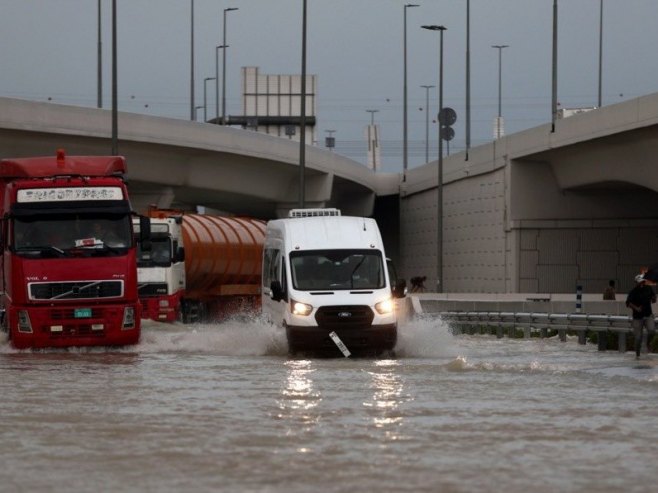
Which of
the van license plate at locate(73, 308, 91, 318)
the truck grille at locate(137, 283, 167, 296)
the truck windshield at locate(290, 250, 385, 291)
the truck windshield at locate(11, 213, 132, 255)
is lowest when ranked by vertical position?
the van license plate at locate(73, 308, 91, 318)

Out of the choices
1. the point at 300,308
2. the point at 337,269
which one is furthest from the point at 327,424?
the point at 337,269

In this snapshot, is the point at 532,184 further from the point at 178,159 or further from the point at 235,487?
the point at 235,487

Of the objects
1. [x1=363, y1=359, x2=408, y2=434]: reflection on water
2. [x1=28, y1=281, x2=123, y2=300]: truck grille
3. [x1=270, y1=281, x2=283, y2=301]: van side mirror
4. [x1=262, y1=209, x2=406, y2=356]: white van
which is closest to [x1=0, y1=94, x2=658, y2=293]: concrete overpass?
[x1=262, y1=209, x2=406, y2=356]: white van

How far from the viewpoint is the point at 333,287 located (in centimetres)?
2783

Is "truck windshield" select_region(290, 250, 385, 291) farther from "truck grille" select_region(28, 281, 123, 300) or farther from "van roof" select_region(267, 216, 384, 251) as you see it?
"truck grille" select_region(28, 281, 123, 300)

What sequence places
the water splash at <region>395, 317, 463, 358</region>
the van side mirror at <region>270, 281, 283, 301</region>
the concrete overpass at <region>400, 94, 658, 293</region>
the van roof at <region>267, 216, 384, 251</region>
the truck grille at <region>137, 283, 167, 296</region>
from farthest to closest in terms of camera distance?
the concrete overpass at <region>400, 94, 658, 293</region>, the truck grille at <region>137, 283, 167, 296</region>, the water splash at <region>395, 317, 463, 358</region>, the van roof at <region>267, 216, 384, 251</region>, the van side mirror at <region>270, 281, 283, 301</region>

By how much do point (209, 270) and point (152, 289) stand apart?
4969 mm

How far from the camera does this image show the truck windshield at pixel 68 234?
91.6ft

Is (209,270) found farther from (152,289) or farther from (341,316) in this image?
(341,316)

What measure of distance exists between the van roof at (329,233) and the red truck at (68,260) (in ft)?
7.89

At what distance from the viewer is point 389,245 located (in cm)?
8569

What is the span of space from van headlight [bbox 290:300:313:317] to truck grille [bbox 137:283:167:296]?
49.6ft

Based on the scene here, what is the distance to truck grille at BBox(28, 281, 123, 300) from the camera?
27.9 m

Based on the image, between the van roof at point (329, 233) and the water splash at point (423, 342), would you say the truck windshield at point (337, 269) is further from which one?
the water splash at point (423, 342)
